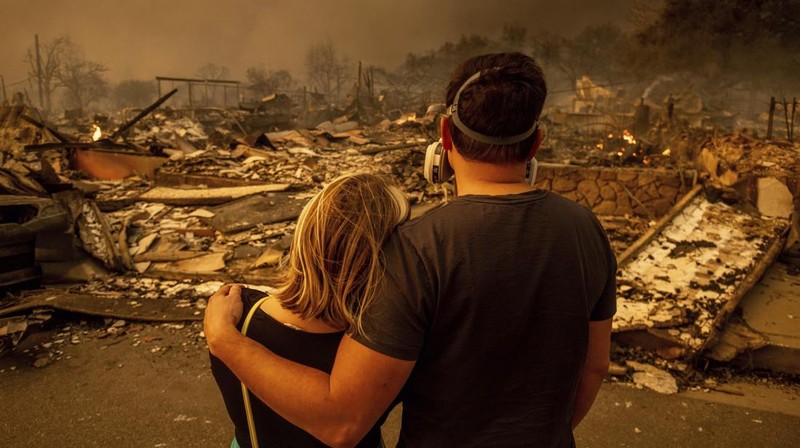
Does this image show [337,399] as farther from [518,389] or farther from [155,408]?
[155,408]

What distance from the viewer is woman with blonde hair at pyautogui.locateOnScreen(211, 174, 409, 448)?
1054mm

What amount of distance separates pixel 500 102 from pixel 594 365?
2.72 ft

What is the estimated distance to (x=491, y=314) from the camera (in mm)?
1002

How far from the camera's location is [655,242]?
591 centimetres

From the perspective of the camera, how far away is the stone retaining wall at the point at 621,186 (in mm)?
7875

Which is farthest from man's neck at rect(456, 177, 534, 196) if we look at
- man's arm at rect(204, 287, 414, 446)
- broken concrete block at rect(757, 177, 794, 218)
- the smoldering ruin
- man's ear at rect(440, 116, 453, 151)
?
broken concrete block at rect(757, 177, 794, 218)

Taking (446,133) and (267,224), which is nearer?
(446,133)

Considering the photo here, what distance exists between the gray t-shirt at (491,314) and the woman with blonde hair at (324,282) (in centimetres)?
6

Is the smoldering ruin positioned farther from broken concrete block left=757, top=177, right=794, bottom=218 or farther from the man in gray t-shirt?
the man in gray t-shirt

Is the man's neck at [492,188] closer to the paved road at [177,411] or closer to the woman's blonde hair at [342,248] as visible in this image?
the woman's blonde hair at [342,248]

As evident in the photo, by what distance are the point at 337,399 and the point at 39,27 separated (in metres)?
87.5

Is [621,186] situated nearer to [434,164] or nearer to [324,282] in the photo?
[434,164]

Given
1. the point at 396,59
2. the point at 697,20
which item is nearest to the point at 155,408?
the point at 697,20

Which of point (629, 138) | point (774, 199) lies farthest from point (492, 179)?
point (629, 138)
